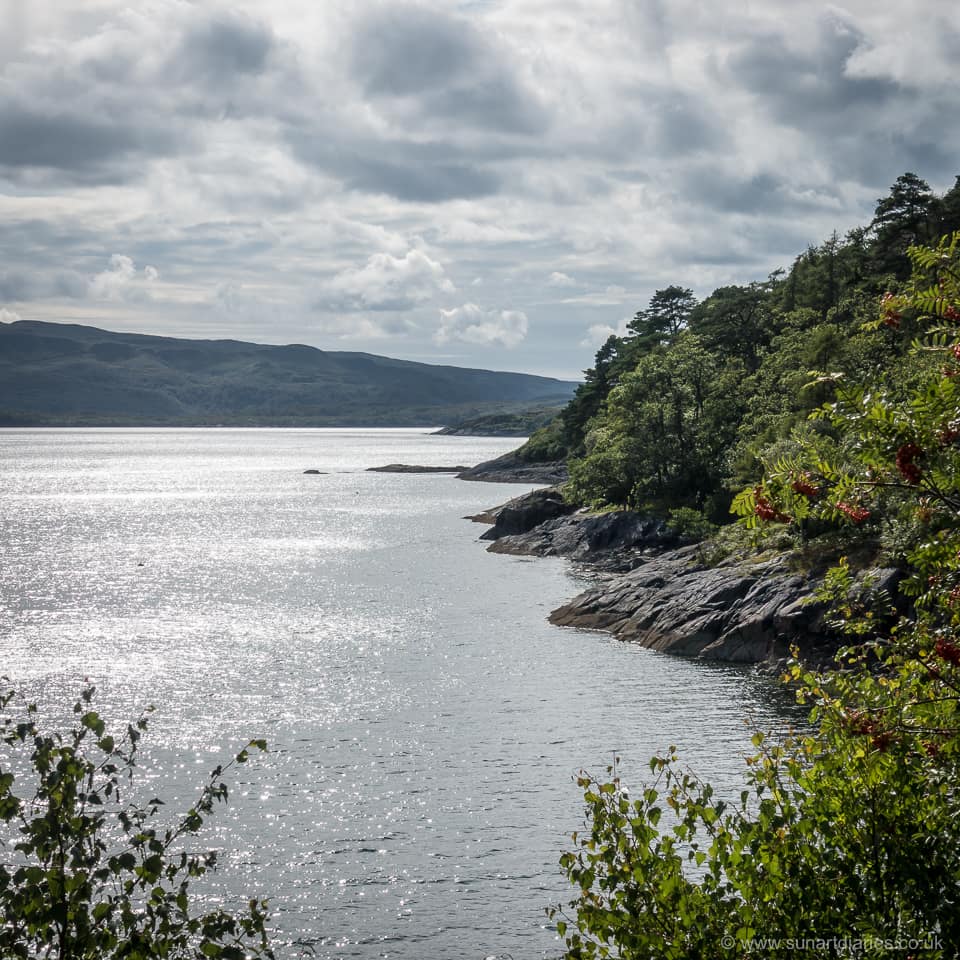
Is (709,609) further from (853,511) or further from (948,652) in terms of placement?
(853,511)

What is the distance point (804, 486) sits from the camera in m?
11.5

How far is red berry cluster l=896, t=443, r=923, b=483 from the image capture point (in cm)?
1095

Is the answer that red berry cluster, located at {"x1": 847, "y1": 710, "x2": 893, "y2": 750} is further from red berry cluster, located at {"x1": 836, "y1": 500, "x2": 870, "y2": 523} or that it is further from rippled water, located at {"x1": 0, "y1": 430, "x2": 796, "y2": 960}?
rippled water, located at {"x1": 0, "y1": 430, "x2": 796, "y2": 960}

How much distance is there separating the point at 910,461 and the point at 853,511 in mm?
853

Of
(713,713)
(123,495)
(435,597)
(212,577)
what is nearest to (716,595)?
(713,713)

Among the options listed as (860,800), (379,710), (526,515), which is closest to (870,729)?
(860,800)

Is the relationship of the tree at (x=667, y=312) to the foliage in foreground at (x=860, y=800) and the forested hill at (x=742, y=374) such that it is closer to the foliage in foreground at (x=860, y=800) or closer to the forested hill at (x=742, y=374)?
the forested hill at (x=742, y=374)

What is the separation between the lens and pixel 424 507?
502 ft

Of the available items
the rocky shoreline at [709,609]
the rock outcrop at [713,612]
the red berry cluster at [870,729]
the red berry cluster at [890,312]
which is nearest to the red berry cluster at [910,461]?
the red berry cluster at [890,312]

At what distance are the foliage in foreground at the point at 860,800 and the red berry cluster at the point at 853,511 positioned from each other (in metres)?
0.02

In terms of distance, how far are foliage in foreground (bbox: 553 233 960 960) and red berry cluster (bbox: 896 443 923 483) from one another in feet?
0.08

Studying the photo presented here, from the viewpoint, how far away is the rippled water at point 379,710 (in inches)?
1145

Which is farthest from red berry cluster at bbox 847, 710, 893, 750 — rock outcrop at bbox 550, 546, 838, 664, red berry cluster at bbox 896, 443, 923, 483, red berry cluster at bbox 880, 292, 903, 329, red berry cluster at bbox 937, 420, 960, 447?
rock outcrop at bbox 550, 546, 838, 664

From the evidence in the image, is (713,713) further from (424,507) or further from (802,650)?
(424,507)
